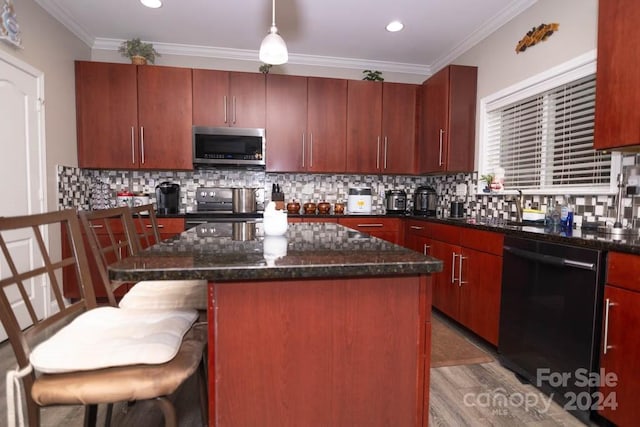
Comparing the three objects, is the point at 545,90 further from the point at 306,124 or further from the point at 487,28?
the point at 306,124

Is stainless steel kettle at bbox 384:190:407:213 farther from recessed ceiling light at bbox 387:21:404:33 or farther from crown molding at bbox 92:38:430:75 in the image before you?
recessed ceiling light at bbox 387:21:404:33

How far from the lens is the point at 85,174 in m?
3.44

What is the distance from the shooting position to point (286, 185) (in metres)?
3.96

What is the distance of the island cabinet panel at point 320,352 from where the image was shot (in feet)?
3.24

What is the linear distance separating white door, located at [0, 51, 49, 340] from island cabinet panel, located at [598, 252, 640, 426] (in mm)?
3475

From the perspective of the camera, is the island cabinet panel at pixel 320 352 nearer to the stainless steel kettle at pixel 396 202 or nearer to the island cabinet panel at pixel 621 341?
the island cabinet panel at pixel 621 341

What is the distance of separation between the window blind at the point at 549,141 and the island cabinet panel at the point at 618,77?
463 mm

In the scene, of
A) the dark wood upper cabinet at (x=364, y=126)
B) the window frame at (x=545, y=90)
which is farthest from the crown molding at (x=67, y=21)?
the window frame at (x=545, y=90)

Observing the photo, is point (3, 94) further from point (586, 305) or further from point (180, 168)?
point (586, 305)

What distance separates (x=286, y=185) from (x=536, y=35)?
8.65ft

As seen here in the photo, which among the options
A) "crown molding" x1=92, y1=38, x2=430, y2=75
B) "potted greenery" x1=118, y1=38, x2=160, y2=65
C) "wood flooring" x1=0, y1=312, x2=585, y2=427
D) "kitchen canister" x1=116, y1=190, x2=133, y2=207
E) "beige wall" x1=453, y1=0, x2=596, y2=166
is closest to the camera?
"wood flooring" x1=0, y1=312, x2=585, y2=427

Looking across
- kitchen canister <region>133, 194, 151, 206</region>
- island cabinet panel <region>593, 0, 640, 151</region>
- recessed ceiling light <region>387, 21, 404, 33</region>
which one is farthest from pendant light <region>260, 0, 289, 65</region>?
kitchen canister <region>133, 194, 151, 206</region>

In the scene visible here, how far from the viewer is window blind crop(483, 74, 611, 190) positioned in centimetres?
224

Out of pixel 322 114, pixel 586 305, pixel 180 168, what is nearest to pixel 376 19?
pixel 322 114
